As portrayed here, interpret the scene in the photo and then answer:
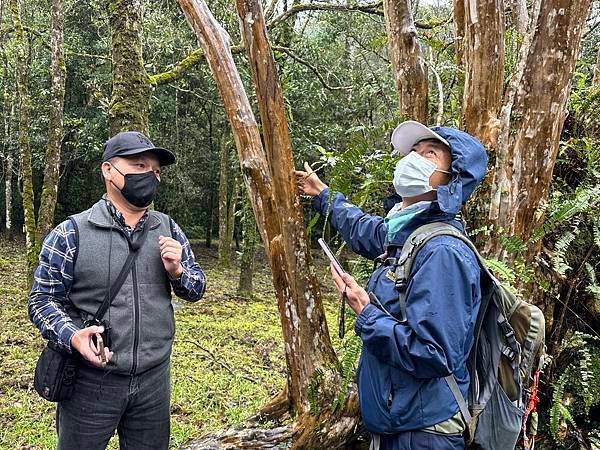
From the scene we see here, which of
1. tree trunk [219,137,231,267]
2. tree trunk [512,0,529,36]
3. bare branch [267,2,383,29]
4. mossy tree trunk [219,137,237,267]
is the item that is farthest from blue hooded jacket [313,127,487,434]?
tree trunk [219,137,231,267]

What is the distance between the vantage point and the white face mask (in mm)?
2400

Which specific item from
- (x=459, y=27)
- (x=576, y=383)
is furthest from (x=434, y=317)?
(x=459, y=27)

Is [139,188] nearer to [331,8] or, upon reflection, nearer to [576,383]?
[576,383]

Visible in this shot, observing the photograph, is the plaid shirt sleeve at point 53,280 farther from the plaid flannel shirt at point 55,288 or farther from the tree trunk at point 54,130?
the tree trunk at point 54,130

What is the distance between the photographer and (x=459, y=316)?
82.1 inches

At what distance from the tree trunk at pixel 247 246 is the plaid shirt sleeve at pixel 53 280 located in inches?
359

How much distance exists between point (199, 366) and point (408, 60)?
531 centimetres

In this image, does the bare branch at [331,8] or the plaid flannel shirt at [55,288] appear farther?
the bare branch at [331,8]

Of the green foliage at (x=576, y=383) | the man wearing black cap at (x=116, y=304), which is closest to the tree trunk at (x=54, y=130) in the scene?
the man wearing black cap at (x=116, y=304)

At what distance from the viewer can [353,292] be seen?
242 centimetres

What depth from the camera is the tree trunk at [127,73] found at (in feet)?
20.2

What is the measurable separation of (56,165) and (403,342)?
907 cm

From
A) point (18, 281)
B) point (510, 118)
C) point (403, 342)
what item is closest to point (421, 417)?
point (403, 342)

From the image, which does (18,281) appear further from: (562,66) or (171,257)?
(562,66)
